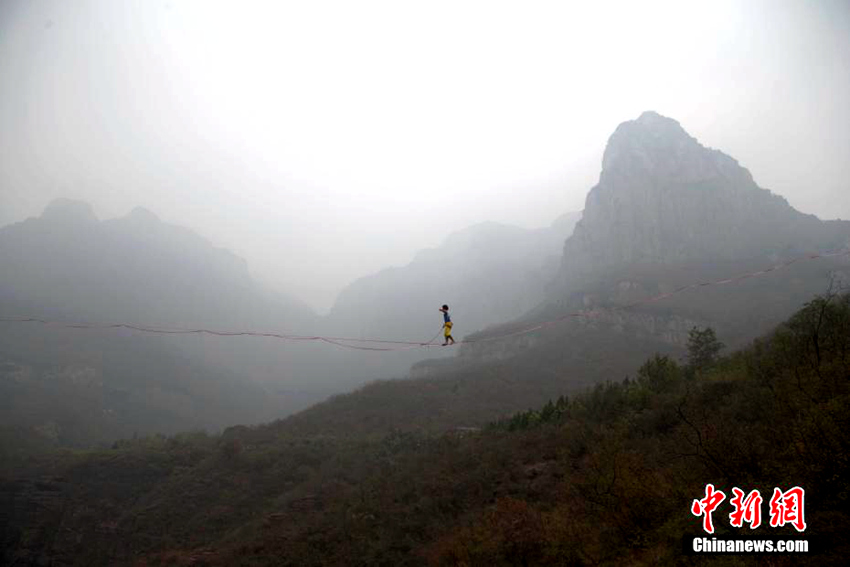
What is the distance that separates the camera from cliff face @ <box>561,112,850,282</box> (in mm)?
99812

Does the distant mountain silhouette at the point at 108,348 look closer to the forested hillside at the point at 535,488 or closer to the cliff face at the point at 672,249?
the forested hillside at the point at 535,488

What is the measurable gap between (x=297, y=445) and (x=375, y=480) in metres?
16.4

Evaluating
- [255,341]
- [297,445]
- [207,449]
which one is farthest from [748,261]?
[255,341]

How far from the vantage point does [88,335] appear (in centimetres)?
10731

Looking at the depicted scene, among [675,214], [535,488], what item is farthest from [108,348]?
[675,214]

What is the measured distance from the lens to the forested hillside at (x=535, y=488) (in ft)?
20.3

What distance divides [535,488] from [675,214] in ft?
407

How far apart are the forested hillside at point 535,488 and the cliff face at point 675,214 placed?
96.8 metres

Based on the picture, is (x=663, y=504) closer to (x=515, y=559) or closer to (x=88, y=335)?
(x=515, y=559)

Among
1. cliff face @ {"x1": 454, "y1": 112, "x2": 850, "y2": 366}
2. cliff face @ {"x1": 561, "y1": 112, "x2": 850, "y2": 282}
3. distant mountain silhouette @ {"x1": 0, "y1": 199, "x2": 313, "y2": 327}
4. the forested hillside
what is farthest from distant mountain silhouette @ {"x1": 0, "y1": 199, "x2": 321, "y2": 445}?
cliff face @ {"x1": 561, "y1": 112, "x2": 850, "y2": 282}

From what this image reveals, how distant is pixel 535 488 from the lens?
10.7 meters

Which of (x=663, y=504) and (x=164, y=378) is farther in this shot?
(x=164, y=378)

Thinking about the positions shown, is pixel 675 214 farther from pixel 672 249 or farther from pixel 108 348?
pixel 108 348

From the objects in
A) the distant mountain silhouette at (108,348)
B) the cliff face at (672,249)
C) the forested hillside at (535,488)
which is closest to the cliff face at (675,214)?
the cliff face at (672,249)
